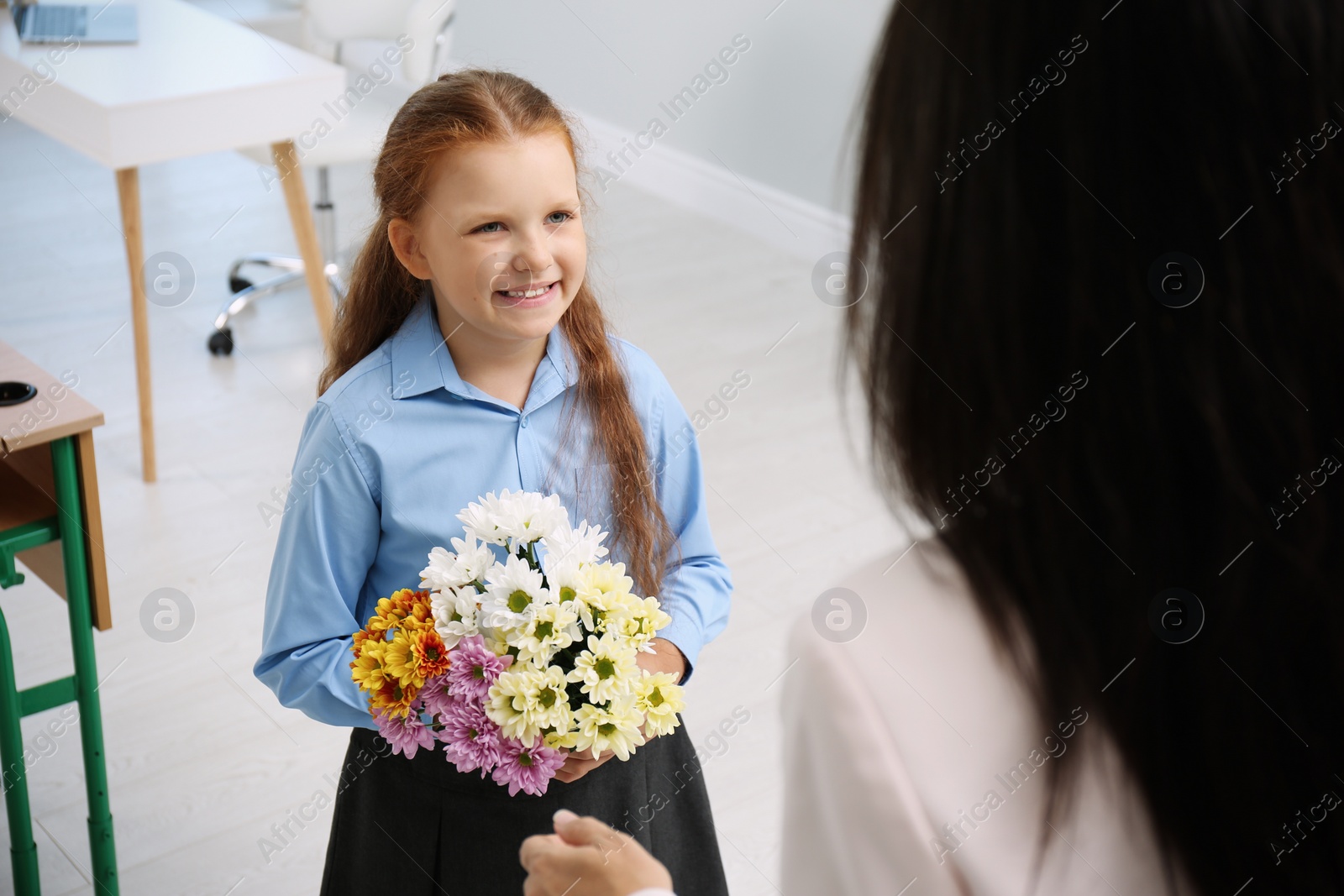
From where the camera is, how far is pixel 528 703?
1.13 m

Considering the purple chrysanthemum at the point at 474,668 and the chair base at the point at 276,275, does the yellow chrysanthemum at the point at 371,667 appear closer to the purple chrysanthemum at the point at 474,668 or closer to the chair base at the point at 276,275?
the purple chrysanthemum at the point at 474,668

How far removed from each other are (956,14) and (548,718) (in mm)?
765

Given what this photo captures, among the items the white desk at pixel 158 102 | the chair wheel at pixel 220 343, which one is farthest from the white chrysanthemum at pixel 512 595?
the chair wheel at pixel 220 343

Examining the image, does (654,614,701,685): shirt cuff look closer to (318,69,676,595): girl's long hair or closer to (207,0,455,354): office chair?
(318,69,676,595): girl's long hair

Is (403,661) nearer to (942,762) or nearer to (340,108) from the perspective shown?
(942,762)

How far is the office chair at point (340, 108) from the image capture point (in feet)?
13.2

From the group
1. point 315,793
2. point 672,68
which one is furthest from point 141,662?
point 672,68

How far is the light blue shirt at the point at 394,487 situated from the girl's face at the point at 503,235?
0.32ft

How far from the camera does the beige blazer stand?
576mm

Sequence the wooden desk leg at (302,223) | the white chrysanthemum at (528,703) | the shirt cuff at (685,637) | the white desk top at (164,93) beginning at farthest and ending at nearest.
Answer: the wooden desk leg at (302,223) < the white desk top at (164,93) < the shirt cuff at (685,637) < the white chrysanthemum at (528,703)

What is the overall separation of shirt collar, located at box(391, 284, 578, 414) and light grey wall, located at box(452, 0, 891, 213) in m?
2.60

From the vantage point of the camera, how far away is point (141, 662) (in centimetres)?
279

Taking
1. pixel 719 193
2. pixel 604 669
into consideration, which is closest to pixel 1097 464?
pixel 604 669

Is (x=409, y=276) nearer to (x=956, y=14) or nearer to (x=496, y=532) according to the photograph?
(x=496, y=532)
